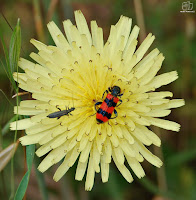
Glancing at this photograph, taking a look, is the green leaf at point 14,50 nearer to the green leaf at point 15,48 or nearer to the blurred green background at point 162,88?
the green leaf at point 15,48

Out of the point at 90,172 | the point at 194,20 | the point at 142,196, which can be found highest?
the point at 194,20

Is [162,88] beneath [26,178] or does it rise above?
above

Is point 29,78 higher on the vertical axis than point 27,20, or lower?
lower

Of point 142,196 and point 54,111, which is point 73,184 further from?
point 54,111

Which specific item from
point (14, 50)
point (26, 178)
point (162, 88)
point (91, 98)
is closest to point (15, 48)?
point (14, 50)

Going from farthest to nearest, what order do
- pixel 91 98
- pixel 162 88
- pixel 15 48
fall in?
1. pixel 162 88
2. pixel 91 98
3. pixel 15 48

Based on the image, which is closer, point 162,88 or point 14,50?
point 14,50

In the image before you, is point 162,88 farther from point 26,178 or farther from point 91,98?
point 26,178

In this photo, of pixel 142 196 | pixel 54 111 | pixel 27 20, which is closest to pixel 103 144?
pixel 54 111

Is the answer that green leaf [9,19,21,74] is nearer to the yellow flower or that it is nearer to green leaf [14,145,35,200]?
the yellow flower
